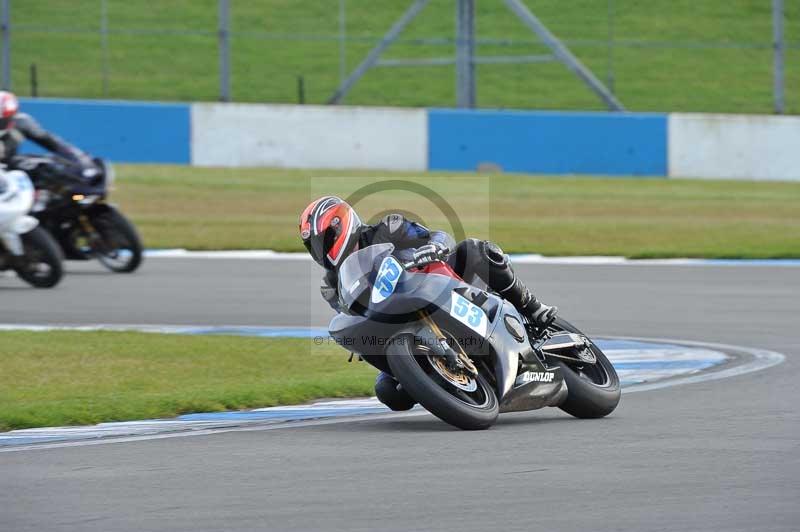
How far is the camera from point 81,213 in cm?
1566

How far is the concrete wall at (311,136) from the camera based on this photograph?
25.9 metres

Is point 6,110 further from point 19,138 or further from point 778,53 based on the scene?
point 778,53

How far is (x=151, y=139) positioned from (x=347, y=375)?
17.0m

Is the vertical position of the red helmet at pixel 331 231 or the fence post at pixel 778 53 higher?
the fence post at pixel 778 53

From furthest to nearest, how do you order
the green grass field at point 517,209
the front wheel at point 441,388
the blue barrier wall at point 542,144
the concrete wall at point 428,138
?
1. the blue barrier wall at point 542,144
2. the concrete wall at point 428,138
3. the green grass field at point 517,209
4. the front wheel at point 441,388

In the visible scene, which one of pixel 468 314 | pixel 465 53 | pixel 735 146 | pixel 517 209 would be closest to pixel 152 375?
pixel 468 314

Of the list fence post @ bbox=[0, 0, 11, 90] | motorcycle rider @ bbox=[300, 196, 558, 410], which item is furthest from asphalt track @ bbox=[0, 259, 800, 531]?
fence post @ bbox=[0, 0, 11, 90]

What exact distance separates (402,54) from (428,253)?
1085 inches

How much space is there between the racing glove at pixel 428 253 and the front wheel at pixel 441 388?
349 mm

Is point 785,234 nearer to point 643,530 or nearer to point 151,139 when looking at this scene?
point 151,139

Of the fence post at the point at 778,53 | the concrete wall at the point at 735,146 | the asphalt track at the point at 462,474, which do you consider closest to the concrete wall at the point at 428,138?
the concrete wall at the point at 735,146

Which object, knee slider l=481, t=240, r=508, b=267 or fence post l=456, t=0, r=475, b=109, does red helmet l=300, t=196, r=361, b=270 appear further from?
fence post l=456, t=0, r=475, b=109

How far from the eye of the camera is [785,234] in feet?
65.3

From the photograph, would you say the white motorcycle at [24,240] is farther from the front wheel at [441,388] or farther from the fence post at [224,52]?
the fence post at [224,52]
